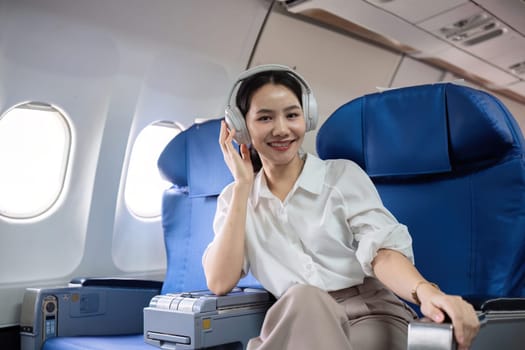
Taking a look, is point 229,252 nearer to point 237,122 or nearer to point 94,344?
point 237,122

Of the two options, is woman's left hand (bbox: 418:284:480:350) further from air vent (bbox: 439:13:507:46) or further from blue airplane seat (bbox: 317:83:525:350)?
air vent (bbox: 439:13:507:46)

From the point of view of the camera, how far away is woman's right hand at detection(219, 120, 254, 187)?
2.26 m

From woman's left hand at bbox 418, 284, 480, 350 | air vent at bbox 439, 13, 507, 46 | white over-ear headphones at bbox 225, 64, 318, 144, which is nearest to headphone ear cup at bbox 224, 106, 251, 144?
white over-ear headphones at bbox 225, 64, 318, 144

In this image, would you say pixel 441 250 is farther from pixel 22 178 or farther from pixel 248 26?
Result: pixel 22 178

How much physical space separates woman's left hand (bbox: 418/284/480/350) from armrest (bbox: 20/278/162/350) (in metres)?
2.02

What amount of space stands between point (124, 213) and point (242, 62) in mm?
1178

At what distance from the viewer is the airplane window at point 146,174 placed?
→ 407 centimetres

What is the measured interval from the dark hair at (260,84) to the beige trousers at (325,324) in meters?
0.76

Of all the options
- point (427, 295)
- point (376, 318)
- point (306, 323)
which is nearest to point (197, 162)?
point (376, 318)

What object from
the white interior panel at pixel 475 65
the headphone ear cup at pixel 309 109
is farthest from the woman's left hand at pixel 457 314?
the white interior panel at pixel 475 65

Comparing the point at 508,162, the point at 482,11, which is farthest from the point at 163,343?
the point at 482,11

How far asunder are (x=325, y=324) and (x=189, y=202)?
6.00 feet

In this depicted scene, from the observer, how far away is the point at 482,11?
409cm

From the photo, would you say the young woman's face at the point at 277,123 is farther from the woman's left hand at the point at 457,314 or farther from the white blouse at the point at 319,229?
the woman's left hand at the point at 457,314
